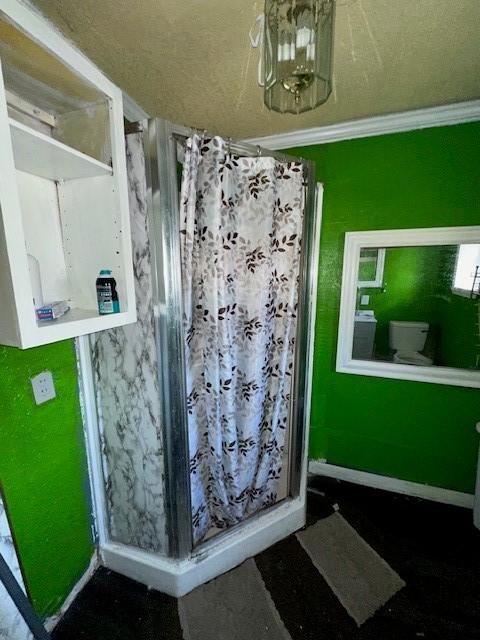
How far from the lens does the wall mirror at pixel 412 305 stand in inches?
62.6

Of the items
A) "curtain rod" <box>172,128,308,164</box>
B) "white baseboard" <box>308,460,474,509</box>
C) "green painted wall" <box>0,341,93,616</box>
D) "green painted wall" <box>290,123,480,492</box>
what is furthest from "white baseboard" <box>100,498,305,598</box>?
"curtain rod" <box>172,128,308,164</box>

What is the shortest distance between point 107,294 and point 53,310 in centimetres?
16

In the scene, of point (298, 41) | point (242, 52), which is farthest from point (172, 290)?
point (242, 52)

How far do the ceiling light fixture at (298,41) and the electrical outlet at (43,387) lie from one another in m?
1.23

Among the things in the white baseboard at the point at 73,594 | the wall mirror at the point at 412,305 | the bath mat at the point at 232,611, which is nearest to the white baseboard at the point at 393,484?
the wall mirror at the point at 412,305

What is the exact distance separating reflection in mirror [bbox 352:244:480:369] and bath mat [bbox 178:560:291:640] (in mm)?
1393

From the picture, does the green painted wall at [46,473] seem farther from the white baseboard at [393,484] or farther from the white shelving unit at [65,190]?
the white baseboard at [393,484]

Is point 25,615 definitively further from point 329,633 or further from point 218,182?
point 218,182

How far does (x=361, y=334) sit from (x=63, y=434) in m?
1.77

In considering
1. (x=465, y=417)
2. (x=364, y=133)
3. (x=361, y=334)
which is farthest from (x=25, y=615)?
(x=364, y=133)

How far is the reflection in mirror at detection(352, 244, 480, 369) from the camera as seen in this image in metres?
1.60

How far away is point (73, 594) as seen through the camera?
1225 millimetres

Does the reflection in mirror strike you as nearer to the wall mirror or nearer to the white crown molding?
the wall mirror

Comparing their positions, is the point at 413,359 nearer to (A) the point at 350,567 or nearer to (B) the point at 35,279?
(A) the point at 350,567
